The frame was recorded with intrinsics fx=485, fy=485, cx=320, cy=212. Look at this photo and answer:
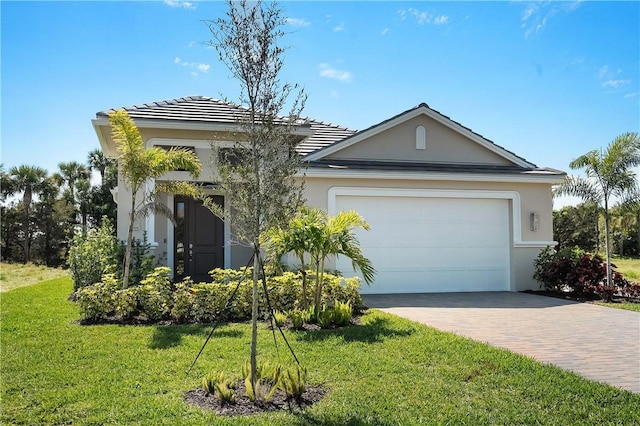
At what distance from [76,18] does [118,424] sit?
9.11 meters

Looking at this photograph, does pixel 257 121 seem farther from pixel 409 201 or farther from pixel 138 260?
pixel 409 201

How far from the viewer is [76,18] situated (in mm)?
10281

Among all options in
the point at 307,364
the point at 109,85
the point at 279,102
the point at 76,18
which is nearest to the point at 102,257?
the point at 109,85

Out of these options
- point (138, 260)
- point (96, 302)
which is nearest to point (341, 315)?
point (96, 302)

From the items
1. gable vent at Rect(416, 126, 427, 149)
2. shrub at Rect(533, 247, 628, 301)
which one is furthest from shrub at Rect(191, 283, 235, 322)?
shrub at Rect(533, 247, 628, 301)

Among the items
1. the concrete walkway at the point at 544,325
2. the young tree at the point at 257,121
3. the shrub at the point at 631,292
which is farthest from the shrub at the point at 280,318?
the shrub at the point at 631,292

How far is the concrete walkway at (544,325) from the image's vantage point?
627cm

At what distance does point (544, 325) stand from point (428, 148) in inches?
265

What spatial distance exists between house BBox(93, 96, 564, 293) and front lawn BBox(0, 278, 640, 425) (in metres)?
4.66

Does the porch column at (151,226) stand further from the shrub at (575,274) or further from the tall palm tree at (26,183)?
the tall palm tree at (26,183)

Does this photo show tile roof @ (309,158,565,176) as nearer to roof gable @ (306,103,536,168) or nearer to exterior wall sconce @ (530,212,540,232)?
roof gable @ (306,103,536,168)

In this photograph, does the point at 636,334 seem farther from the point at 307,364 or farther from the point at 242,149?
the point at 242,149

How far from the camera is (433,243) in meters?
13.1

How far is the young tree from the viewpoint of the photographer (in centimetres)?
513
